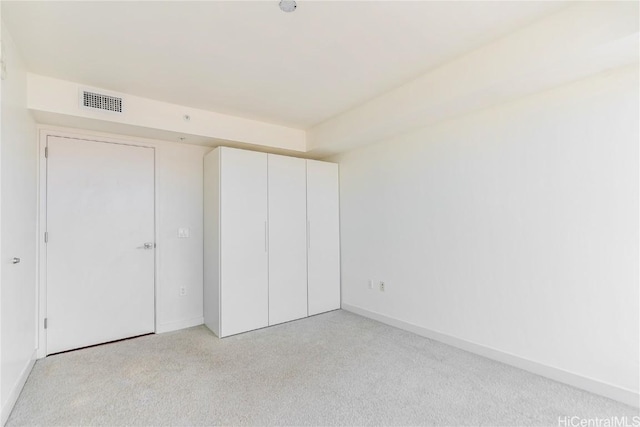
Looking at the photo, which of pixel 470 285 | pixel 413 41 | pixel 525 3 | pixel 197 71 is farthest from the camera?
pixel 470 285

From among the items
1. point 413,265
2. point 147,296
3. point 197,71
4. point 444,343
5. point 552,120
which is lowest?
point 444,343

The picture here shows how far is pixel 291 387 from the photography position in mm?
2188

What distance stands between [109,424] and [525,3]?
3400mm

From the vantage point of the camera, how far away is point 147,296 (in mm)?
3291

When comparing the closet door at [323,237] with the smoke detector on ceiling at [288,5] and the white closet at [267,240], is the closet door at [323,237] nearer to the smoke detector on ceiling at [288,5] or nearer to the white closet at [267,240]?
the white closet at [267,240]

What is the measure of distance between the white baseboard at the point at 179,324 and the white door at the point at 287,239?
0.85 meters

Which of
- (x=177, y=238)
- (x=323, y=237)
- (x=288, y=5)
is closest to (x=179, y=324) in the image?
(x=177, y=238)

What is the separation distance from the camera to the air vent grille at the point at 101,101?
2.60 metres

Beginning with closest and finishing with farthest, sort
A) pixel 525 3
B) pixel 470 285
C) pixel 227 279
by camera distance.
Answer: pixel 525 3, pixel 470 285, pixel 227 279

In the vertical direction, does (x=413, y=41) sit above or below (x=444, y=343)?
above

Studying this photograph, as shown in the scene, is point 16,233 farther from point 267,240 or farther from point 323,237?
point 323,237

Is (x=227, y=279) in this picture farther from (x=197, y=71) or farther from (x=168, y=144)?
(x=197, y=71)

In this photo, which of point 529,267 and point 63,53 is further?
point 529,267

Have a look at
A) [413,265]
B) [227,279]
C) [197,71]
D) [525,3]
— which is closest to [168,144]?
[197,71]
